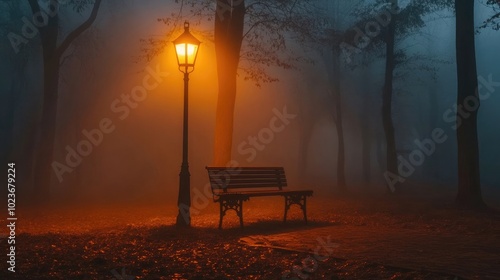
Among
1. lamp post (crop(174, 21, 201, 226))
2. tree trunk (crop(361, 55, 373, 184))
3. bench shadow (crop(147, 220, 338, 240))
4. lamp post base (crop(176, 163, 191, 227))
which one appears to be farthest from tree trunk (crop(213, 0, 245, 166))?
tree trunk (crop(361, 55, 373, 184))

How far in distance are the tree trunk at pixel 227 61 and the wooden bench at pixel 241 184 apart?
10.3 ft

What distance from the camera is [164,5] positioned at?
3142 centimetres

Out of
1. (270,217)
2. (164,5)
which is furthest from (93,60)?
(270,217)

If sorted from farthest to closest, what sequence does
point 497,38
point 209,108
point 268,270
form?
point 497,38 → point 209,108 → point 268,270

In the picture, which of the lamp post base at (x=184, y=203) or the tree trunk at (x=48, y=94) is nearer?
the lamp post base at (x=184, y=203)

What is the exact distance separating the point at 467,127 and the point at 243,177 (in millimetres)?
7502

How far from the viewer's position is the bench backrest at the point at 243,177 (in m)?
11.2

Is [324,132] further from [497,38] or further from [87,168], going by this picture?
[87,168]

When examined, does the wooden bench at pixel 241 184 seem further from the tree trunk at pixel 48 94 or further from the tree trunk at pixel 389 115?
the tree trunk at pixel 389 115

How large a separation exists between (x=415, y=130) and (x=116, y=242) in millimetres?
44193

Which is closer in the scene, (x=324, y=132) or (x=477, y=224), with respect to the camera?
(x=477, y=224)

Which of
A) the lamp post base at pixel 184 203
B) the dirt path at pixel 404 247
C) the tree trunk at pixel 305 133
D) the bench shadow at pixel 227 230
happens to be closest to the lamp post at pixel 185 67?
the lamp post base at pixel 184 203

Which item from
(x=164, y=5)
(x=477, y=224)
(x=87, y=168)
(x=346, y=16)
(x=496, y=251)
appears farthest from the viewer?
(x=87, y=168)

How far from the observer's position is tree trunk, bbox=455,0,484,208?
1468 centimetres
